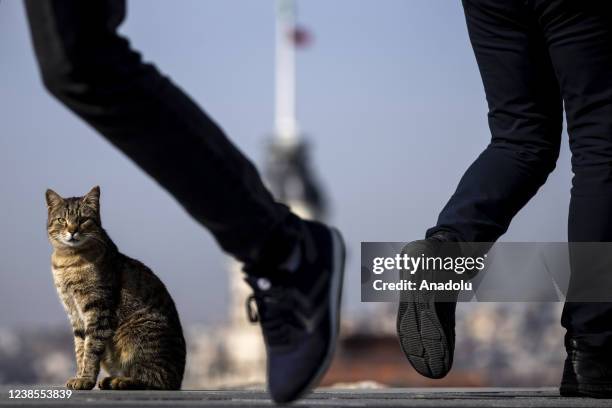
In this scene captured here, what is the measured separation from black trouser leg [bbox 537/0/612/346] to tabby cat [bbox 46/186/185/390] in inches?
43.6

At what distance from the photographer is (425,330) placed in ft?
9.84

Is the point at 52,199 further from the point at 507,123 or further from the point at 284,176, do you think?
the point at 284,176

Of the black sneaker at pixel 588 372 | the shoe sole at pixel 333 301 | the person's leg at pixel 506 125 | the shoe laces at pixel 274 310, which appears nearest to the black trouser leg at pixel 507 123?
the person's leg at pixel 506 125

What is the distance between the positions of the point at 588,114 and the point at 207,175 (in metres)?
1.27

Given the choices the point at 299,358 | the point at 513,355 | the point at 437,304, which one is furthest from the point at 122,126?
the point at 513,355

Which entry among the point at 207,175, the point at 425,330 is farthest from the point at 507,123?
the point at 207,175

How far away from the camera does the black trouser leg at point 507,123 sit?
3191 mm

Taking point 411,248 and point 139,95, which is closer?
point 139,95

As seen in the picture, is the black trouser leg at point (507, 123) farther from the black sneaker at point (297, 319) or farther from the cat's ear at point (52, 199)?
the cat's ear at point (52, 199)

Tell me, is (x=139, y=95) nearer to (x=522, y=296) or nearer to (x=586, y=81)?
(x=586, y=81)

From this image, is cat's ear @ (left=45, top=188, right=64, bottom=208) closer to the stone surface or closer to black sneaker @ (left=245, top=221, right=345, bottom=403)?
the stone surface

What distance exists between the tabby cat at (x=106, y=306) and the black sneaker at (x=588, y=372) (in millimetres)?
1086

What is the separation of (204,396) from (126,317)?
557 mm

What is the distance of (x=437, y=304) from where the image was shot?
302 cm
